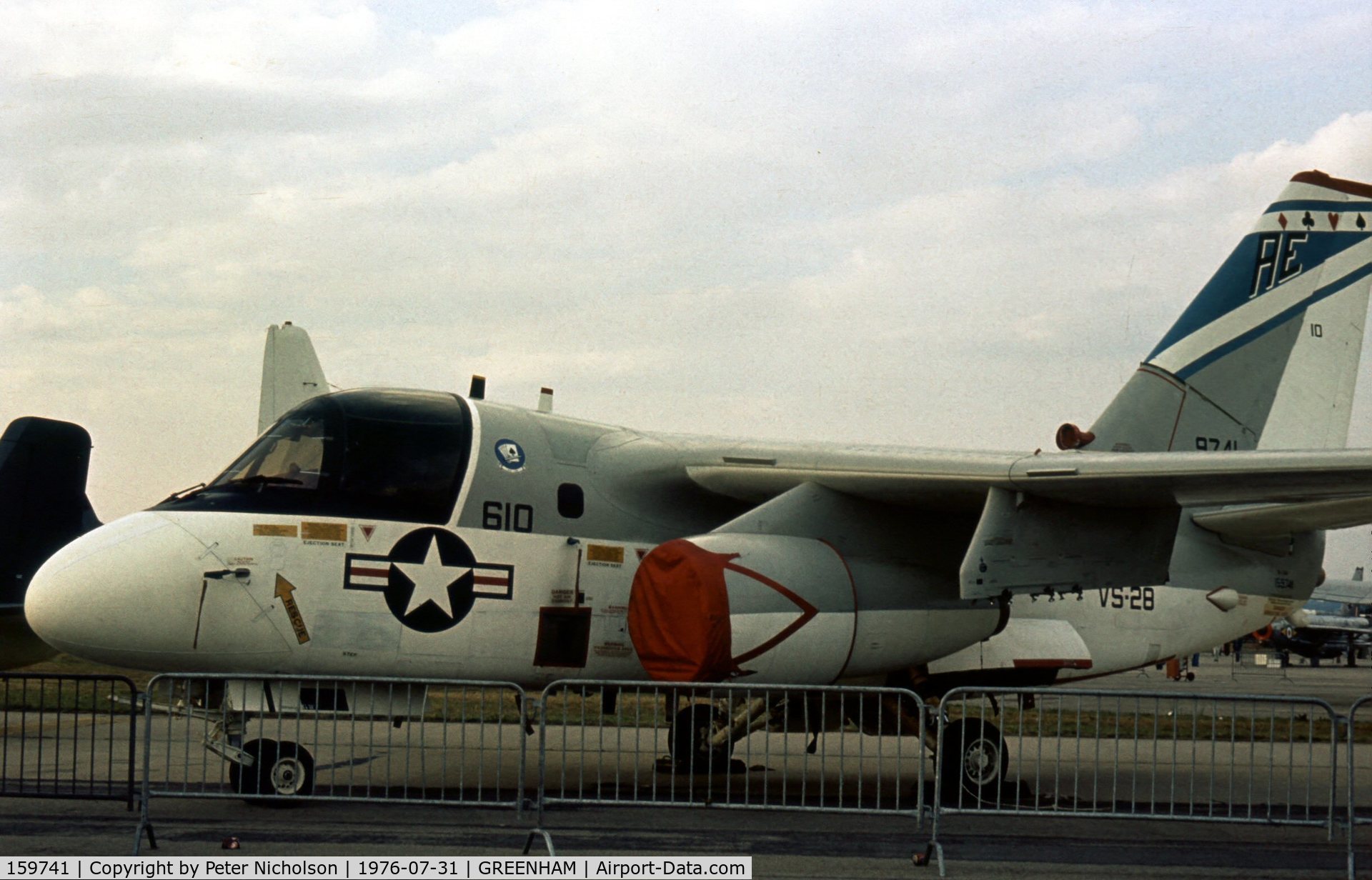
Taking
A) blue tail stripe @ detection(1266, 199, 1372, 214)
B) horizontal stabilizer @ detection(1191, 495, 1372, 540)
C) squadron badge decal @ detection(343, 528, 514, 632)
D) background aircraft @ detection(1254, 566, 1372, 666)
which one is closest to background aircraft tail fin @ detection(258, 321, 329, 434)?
squadron badge decal @ detection(343, 528, 514, 632)

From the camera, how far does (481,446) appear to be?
952 centimetres

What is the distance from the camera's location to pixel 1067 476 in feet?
30.4

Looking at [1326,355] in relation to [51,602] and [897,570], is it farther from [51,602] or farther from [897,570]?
[51,602]

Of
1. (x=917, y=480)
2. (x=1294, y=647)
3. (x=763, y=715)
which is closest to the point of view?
(x=917, y=480)

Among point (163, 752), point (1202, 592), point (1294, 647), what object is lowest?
point (1294, 647)

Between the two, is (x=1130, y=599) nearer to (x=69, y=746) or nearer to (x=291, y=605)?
(x=291, y=605)

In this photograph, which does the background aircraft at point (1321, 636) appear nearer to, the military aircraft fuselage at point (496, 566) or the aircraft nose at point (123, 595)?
the military aircraft fuselage at point (496, 566)

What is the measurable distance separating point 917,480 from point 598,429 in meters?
2.51

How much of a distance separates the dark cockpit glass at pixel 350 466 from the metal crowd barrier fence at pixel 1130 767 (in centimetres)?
376

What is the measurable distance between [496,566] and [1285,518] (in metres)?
6.64

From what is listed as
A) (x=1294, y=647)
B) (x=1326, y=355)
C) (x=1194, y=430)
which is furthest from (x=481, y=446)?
(x=1294, y=647)
